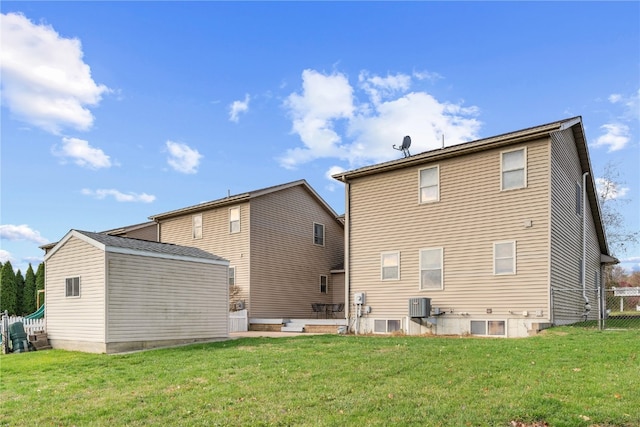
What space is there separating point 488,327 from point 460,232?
2.94 metres

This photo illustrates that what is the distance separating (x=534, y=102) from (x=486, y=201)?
5.49 m

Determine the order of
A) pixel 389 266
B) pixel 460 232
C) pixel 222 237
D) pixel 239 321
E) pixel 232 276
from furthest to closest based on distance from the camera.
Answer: pixel 222 237 < pixel 232 276 < pixel 239 321 < pixel 389 266 < pixel 460 232

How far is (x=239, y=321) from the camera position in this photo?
2041 cm

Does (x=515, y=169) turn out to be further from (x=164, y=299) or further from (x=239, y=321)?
(x=239, y=321)

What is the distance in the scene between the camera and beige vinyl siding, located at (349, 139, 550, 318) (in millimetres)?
13734

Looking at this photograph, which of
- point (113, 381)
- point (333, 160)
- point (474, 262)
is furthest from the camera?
point (333, 160)

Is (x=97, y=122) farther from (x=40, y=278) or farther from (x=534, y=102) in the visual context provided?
(x=40, y=278)

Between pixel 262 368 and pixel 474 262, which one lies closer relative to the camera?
pixel 262 368

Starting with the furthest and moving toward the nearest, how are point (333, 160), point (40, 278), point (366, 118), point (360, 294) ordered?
point (40, 278), point (333, 160), point (366, 118), point (360, 294)

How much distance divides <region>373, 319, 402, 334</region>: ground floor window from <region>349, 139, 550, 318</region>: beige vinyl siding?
0.19 meters

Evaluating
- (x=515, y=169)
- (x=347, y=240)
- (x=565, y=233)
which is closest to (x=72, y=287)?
(x=347, y=240)

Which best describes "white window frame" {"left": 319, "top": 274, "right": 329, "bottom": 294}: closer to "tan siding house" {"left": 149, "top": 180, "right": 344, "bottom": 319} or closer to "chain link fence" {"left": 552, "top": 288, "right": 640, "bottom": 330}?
"tan siding house" {"left": 149, "top": 180, "right": 344, "bottom": 319}

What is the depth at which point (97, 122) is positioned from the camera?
17125 mm

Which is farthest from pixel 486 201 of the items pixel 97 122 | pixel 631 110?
pixel 97 122
